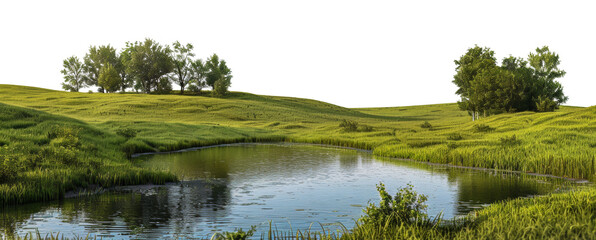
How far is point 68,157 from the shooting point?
71.2 ft

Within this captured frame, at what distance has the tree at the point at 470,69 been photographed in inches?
3071

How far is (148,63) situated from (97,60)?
23980 mm

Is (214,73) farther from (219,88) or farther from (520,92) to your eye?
(520,92)

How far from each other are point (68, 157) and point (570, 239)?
20940 millimetres

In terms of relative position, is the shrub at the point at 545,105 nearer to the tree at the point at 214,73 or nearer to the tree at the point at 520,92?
the tree at the point at 520,92

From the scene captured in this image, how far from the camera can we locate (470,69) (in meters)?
80.2

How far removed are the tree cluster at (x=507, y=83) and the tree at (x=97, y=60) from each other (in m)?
96.6

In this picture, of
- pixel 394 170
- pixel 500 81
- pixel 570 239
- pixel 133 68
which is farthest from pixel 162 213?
pixel 133 68

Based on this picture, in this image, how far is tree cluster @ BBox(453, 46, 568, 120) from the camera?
68.6 meters

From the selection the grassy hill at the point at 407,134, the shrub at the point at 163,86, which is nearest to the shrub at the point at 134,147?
the grassy hill at the point at 407,134

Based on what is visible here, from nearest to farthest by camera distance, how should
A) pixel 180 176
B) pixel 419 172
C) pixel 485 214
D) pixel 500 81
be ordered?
pixel 485 214 → pixel 180 176 → pixel 419 172 → pixel 500 81

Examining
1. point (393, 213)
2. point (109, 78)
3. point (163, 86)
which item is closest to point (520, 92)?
point (393, 213)

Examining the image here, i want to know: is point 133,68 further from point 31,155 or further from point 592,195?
point 592,195

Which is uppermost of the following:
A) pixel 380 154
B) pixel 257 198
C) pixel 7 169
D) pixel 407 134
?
pixel 407 134
